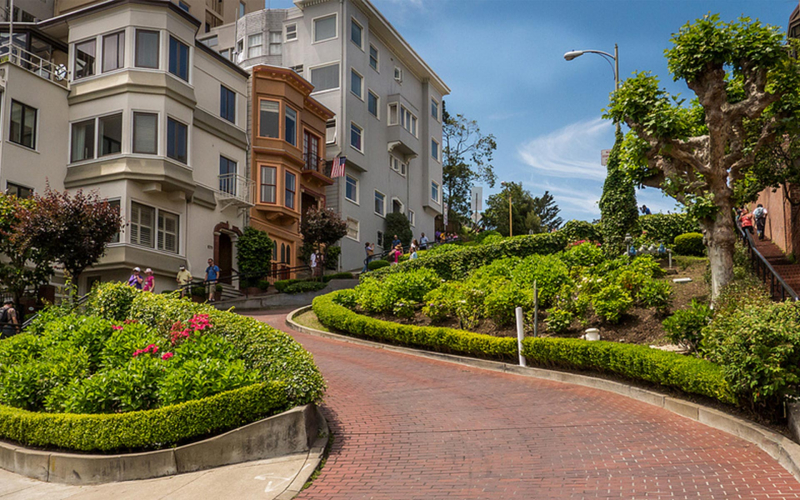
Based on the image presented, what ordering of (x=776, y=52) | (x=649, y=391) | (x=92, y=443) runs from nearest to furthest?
(x=92, y=443) → (x=649, y=391) → (x=776, y=52)

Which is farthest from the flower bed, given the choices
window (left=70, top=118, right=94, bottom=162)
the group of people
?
the group of people

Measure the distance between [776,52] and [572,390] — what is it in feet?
27.9

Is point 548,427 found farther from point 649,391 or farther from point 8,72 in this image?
point 8,72

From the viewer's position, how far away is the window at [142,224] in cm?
2709

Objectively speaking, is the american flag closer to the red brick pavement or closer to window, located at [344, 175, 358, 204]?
window, located at [344, 175, 358, 204]

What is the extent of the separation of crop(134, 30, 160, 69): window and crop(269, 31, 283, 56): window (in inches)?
629

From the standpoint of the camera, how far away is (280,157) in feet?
115

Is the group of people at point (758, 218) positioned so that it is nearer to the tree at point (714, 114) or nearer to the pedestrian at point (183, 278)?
the tree at point (714, 114)

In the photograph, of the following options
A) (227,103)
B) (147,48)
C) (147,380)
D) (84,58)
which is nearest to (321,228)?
(227,103)

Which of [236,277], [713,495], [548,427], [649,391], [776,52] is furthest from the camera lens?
[236,277]

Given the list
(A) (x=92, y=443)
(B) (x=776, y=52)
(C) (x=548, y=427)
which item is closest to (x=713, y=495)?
(C) (x=548, y=427)

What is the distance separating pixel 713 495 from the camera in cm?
768

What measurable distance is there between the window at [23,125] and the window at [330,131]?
17.4 meters

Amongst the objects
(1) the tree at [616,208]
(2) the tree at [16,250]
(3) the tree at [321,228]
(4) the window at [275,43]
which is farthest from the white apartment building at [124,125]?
(1) the tree at [616,208]
